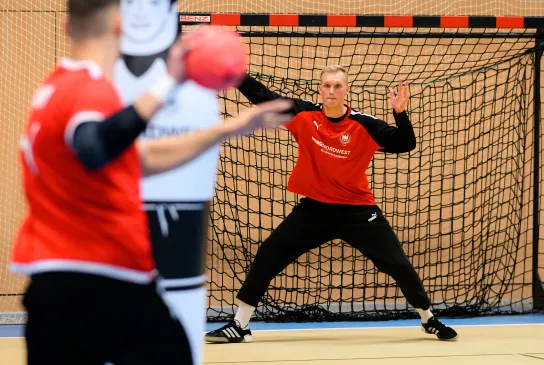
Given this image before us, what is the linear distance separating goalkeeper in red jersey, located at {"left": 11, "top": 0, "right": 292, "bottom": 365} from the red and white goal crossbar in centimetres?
407

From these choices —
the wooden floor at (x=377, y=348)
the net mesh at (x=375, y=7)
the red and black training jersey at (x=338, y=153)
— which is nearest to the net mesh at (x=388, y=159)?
the net mesh at (x=375, y=7)

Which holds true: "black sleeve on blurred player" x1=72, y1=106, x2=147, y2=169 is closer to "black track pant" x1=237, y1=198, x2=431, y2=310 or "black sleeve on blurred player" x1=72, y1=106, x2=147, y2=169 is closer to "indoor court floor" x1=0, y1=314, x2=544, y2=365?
"indoor court floor" x1=0, y1=314, x2=544, y2=365

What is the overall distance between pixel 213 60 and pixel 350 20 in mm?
4421

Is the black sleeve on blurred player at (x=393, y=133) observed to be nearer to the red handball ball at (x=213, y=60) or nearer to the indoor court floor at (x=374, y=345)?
the indoor court floor at (x=374, y=345)

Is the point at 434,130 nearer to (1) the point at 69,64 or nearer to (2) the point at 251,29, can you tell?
(2) the point at 251,29

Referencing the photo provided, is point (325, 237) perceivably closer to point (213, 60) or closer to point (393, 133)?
point (393, 133)

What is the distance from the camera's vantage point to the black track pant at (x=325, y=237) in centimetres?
547

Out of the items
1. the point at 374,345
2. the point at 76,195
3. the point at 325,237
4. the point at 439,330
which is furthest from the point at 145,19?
the point at 439,330

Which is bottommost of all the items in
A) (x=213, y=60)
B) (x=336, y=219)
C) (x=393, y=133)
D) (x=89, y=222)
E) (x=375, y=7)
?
(x=336, y=219)

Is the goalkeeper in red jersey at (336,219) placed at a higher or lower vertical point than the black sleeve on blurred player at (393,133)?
lower

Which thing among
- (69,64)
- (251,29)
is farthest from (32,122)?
(251,29)

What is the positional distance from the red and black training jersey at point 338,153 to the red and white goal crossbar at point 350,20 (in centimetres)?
78

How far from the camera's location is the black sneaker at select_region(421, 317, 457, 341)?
552 cm

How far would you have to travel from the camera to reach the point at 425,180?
7367 millimetres
